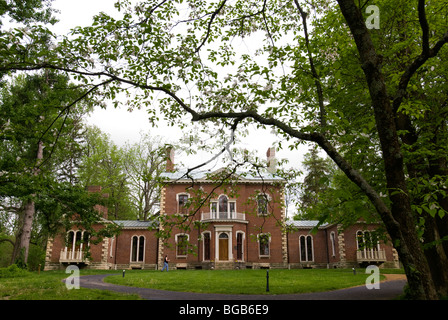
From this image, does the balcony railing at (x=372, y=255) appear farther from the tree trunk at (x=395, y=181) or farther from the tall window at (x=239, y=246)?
the tree trunk at (x=395, y=181)

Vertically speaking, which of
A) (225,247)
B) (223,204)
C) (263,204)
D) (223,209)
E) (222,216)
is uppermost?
(223,204)

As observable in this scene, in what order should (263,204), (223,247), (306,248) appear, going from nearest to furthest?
(263,204), (223,247), (306,248)

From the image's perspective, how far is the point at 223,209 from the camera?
34.1 metres

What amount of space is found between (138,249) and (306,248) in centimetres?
1745

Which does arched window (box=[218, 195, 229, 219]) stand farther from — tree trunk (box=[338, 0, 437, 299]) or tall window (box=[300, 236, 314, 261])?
tree trunk (box=[338, 0, 437, 299])

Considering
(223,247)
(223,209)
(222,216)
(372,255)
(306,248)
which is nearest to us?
(372,255)

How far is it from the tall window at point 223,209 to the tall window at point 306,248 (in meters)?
7.95

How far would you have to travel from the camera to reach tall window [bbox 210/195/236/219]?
3322cm

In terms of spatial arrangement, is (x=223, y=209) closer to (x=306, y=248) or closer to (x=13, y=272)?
(x=306, y=248)

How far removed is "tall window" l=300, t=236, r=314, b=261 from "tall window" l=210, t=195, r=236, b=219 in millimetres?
7948

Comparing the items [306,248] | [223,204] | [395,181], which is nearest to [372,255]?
[306,248]

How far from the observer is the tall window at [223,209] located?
33219 millimetres
